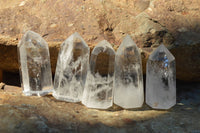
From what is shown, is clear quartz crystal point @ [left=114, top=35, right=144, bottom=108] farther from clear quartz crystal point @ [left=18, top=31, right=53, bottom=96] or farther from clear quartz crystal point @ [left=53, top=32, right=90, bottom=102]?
clear quartz crystal point @ [left=18, top=31, right=53, bottom=96]

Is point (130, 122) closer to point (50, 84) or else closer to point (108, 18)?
point (50, 84)

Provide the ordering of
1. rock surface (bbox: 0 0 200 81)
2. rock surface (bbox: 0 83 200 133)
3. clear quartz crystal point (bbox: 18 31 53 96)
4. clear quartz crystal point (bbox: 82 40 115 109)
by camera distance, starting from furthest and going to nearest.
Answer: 1. rock surface (bbox: 0 0 200 81)
2. clear quartz crystal point (bbox: 18 31 53 96)
3. clear quartz crystal point (bbox: 82 40 115 109)
4. rock surface (bbox: 0 83 200 133)

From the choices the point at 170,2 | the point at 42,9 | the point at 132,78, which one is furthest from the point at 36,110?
the point at 170,2

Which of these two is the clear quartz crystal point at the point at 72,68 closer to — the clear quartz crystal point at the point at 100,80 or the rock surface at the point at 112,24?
the clear quartz crystal point at the point at 100,80

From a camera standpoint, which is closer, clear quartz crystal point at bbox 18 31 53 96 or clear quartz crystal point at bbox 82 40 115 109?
clear quartz crystal point at bbox 82 40 115 109

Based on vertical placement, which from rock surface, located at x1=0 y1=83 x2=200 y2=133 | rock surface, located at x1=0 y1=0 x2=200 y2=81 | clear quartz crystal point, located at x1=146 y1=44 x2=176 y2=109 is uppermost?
rock surface, located at x1=0 y1=0 x2=200 y2=81

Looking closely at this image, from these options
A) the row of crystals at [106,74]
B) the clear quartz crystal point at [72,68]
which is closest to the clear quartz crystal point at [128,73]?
the row of crystals at [106,74]

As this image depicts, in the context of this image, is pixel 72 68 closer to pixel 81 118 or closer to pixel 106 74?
pixel 106 74

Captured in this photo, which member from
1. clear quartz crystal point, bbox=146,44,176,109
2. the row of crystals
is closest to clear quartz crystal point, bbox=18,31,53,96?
the row of crystals
